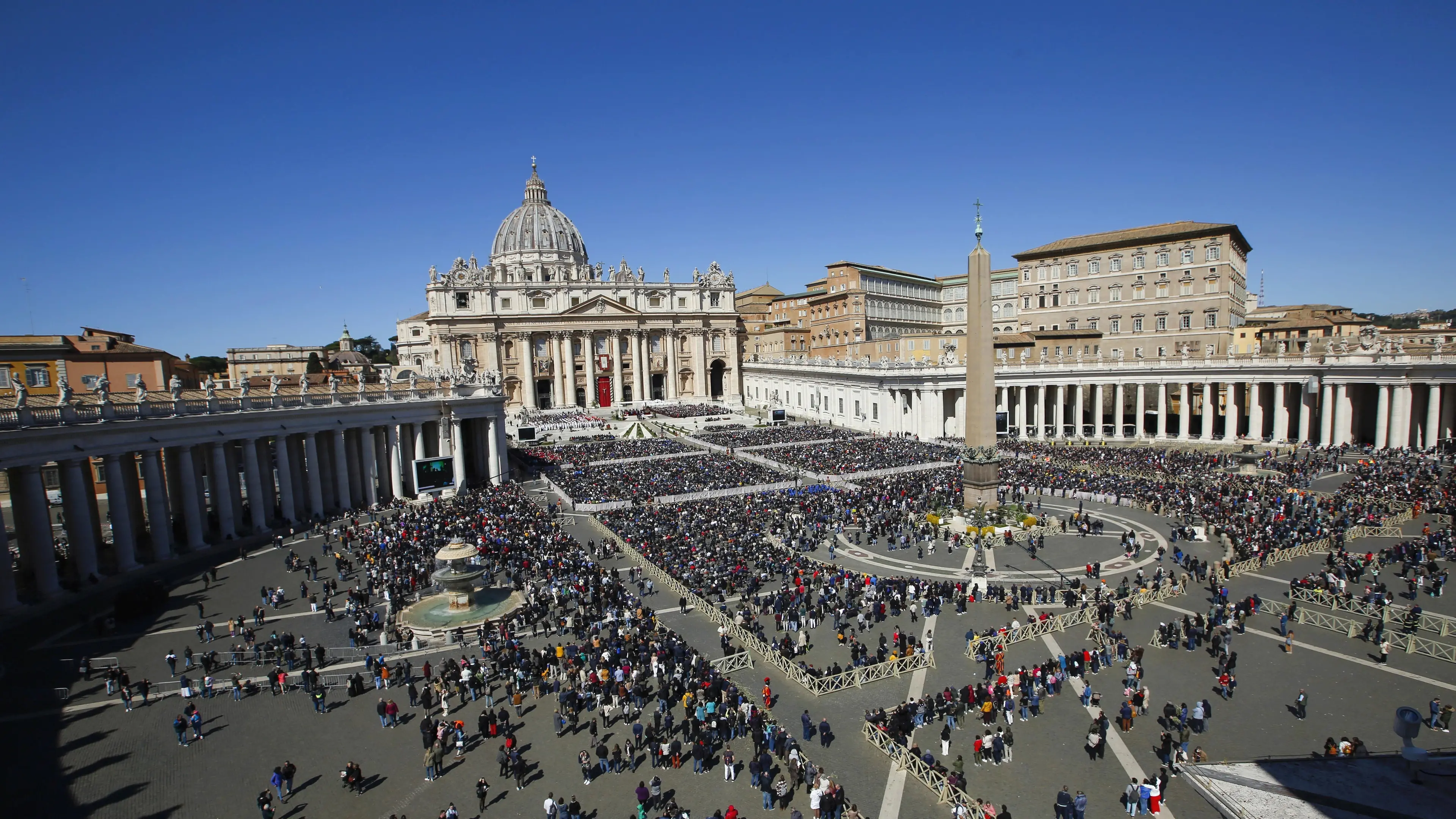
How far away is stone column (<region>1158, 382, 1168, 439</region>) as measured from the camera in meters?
52.8

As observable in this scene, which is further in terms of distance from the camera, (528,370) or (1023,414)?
(528,370)

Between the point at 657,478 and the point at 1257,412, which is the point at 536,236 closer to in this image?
the point at 657,478

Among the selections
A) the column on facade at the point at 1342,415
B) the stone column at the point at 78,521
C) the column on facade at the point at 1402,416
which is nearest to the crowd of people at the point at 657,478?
the stone column at the point at 78,521

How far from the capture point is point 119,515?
2539 centimetres

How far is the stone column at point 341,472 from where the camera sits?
118 ft

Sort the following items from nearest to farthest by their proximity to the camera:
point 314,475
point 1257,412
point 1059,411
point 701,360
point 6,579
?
point 6,579 < point 314,475 < point 1257,412 < point 1059,411 < point 701,360

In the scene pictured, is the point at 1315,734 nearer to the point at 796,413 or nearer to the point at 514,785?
the point at 514,785

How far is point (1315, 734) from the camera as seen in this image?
13500 mm

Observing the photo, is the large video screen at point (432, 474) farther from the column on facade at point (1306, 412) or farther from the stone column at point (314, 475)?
the column on facade at point (1306, 412)

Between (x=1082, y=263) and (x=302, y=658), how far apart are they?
64886 millimetres

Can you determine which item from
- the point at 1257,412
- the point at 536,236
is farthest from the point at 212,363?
the point at 1257,412

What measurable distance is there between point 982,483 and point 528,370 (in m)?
62.4

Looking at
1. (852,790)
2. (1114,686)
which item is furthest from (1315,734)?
(852,790)

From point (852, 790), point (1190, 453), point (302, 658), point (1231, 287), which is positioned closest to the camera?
point (852, 790)
